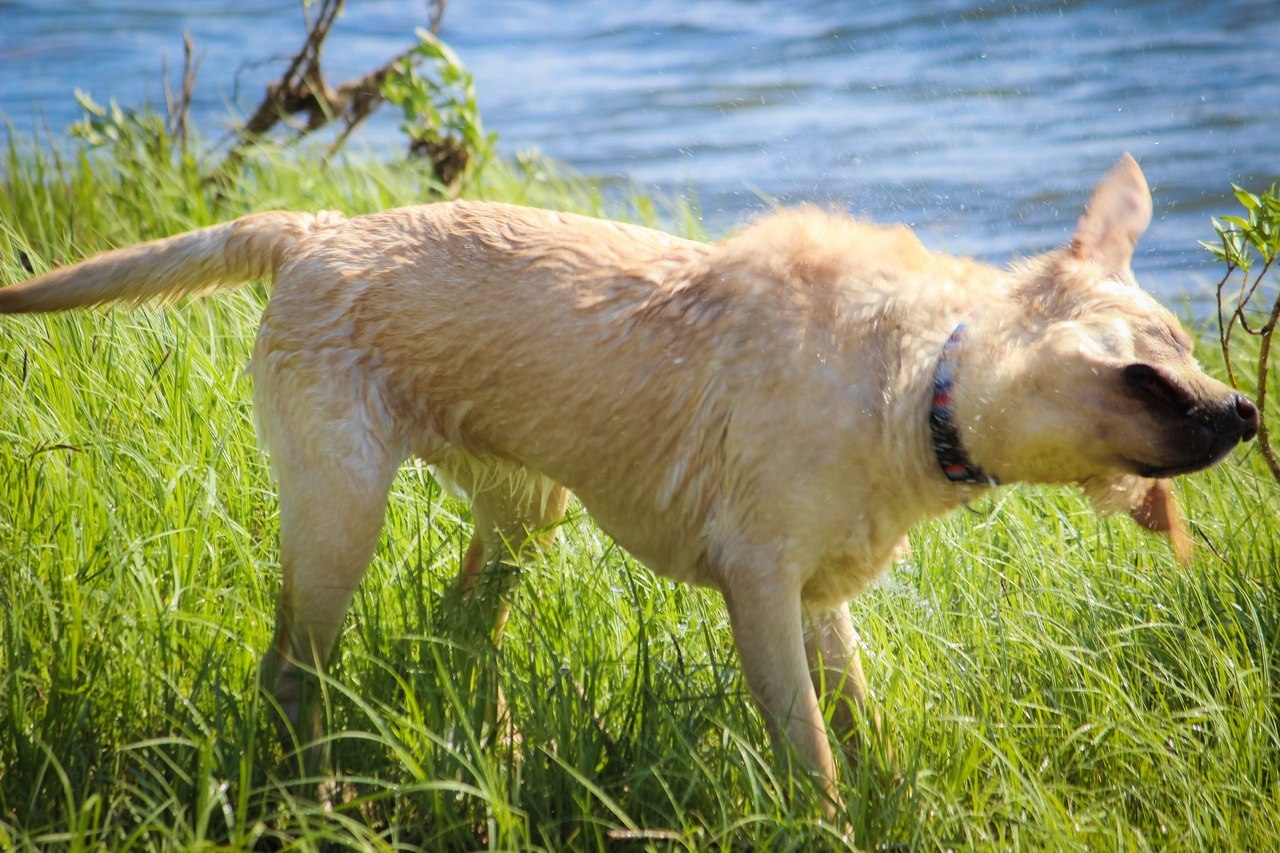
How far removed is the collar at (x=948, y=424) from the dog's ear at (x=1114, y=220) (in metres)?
0.33

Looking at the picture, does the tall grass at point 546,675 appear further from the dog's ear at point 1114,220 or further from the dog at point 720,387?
the dog's ear at point 1114,220

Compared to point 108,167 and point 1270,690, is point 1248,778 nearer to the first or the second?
point 1270,690

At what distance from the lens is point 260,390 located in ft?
10.9

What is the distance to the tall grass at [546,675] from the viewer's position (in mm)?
2838

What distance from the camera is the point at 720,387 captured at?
9.98ft

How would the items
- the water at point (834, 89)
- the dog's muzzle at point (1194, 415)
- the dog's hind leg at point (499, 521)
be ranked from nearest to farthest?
1. the dog's muzzle at point (1194, 415)
2. the dog's hind leg at point (499, 521)
3. the water at point (834, 89)

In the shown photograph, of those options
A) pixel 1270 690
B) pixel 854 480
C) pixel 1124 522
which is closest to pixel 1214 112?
pixel 1124 522

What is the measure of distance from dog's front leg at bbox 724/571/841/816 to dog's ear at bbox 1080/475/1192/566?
2.33 feet

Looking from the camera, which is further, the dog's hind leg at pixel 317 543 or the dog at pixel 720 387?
the dog's hind leg at pixel 317 543

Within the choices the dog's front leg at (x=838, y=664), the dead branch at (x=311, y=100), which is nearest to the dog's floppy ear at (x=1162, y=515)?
the dog's front leg at (x=838, y=664)

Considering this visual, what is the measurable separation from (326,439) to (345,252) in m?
0.50

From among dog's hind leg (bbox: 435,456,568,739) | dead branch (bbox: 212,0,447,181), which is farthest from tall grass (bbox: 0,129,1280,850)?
dead branch (bbox: 212,0,447,181)

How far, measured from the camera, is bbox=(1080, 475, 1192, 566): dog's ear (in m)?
2.93

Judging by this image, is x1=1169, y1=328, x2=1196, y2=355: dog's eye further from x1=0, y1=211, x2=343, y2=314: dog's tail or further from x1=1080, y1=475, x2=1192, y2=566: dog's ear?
x1=0, y1=211, x2=343, y2=314: dog's tail
